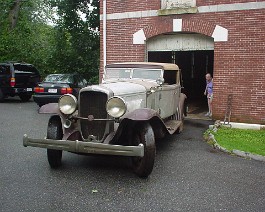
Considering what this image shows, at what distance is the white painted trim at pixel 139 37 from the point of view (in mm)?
11539

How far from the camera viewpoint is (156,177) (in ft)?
17.8

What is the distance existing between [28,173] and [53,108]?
1.21 metres

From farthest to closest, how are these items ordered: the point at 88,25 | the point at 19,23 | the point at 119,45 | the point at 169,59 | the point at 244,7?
the point at 19,23
the point at 88,25
the point at 169,59
the point at 119,45
the point at 244,7

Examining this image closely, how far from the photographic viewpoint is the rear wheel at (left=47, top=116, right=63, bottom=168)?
5656 millimetres

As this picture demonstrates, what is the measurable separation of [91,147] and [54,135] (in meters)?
1.03

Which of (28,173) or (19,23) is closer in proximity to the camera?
(28,173)

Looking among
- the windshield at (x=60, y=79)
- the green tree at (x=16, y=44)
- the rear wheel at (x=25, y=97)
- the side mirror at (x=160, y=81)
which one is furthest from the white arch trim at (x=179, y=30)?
the green tree at (x=16, y=44)

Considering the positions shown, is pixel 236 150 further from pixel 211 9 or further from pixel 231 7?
pixel 211 9

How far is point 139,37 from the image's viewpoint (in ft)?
38.1

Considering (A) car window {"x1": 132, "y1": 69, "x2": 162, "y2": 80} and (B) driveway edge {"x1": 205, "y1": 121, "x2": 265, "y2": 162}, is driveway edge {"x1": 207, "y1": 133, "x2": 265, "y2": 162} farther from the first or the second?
(A) car window {"x1": 132, "y1": 69, "x2": 162, "y2": 80}

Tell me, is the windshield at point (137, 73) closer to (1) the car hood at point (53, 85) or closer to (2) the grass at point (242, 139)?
(2) the grass at point (242, 139)

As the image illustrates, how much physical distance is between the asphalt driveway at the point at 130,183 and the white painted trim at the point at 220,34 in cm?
433

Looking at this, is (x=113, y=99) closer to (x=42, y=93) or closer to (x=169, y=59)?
(x=42, y=93)

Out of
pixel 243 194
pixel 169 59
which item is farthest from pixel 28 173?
pixel 169 59
